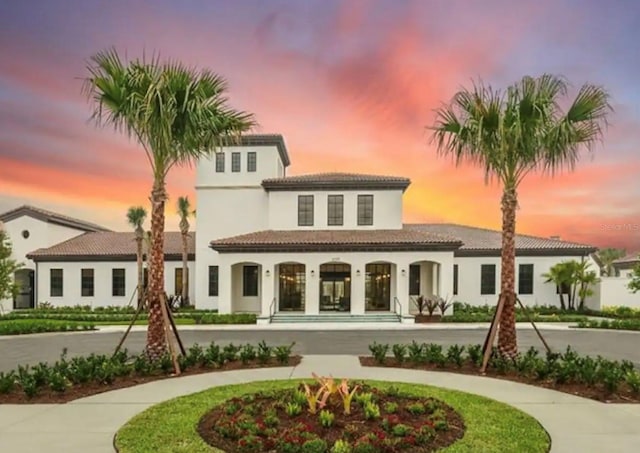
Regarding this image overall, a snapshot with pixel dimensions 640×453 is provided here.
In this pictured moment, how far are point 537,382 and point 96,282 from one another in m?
29.0

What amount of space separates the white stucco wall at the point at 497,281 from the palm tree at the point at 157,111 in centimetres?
2197

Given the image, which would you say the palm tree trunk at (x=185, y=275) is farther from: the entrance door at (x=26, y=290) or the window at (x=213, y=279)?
the entrance door at (x=26, y=290)

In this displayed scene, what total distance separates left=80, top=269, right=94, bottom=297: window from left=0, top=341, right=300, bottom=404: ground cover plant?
68.2 feet

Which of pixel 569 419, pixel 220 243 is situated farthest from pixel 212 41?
pixel 569 419

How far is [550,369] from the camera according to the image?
9133mm

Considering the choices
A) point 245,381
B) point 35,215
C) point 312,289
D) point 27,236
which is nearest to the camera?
point 245,381


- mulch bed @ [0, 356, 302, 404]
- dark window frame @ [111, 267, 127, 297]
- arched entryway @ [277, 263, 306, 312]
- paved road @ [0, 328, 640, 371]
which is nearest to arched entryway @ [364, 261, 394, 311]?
arched entryway @ [277, 263, 306, 312]

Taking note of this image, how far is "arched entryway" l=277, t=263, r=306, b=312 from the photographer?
26219mm

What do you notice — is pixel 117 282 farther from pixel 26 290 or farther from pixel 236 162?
pixel 236 162

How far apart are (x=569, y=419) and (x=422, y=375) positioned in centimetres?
350

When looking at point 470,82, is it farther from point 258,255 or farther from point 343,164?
A: point 343,164

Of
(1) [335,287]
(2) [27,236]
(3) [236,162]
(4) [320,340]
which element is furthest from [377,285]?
(2) [27,236]

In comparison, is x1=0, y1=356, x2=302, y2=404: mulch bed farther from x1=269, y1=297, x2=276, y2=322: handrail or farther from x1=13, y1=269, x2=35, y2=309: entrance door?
x1=13, y1=269, x2=35, y2=309: entrance door

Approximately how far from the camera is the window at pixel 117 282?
97.2ft
